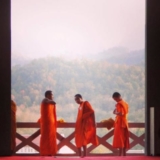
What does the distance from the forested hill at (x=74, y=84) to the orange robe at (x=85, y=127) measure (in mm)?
873

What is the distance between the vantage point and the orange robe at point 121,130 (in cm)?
648

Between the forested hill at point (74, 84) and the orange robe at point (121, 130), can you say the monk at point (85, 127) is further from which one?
the forested hill at point (74, 84)

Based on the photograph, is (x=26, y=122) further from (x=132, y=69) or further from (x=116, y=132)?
(x=132, y=69)

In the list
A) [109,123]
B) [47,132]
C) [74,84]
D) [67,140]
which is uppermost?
[74,84]

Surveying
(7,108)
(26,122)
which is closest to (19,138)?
(26,122)

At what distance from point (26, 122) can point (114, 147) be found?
1504 millimetres

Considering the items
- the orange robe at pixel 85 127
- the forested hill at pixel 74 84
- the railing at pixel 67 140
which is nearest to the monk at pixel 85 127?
the orange robe at pixel 85 127

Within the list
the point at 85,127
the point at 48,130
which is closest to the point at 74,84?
the point at 85,127

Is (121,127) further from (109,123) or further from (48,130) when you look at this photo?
(48,130)

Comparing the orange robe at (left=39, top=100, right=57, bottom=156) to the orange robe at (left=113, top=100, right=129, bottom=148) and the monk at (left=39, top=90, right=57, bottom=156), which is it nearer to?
the monk at (left=39, top=90, right=57, bottom=156)

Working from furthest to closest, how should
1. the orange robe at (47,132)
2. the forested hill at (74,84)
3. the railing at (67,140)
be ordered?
the forested hill at (74,84)
the railing at (67,140)
the orange robe at (47,132)

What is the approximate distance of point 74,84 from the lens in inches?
298

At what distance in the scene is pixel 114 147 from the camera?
6.55 metres

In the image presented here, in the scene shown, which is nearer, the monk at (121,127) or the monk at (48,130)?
the monk at (48,130)
